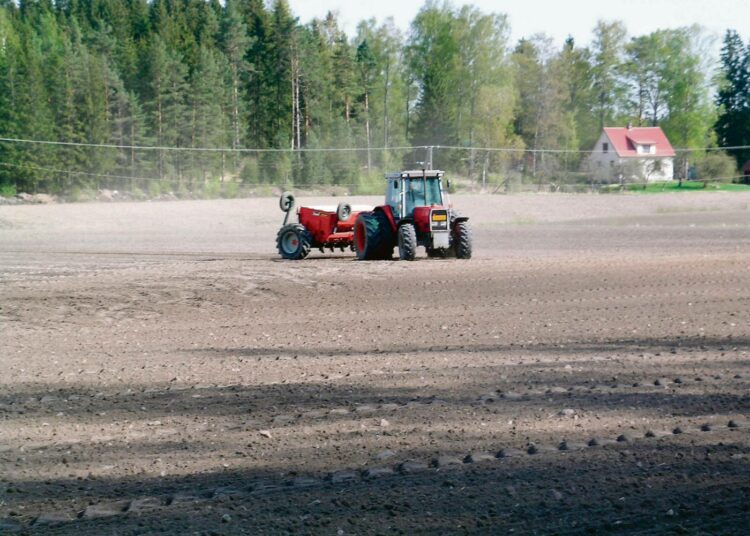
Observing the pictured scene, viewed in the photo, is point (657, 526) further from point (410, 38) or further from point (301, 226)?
point (410, 38)

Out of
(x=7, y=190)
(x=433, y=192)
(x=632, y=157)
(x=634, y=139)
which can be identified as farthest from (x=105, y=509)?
(x=634, y=139)

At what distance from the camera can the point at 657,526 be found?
17.8 ft

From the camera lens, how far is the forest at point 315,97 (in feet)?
166

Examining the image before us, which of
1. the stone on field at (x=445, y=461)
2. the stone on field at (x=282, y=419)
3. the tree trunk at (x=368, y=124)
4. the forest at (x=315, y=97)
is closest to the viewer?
the stone on field at (x=445, y=461)

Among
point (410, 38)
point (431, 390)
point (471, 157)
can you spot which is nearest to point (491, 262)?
point (431, 390)

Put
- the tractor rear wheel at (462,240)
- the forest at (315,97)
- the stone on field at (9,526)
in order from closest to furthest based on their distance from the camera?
1. the stone on field at (9,526)
2. the tractor rear wheel at (462,240)
3. the forest at (315,97)

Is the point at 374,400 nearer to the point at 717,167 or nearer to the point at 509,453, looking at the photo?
the point at 509,453

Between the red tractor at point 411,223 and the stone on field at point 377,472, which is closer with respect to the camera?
the stone on field at point 377,472

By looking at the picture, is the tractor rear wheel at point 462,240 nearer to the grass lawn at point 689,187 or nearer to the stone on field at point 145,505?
the stone on field at point 145,505

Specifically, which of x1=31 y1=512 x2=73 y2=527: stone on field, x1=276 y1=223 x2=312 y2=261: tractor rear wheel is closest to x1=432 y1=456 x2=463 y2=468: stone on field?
x1=31 y1=512 x2=73 y2=527: stone on field

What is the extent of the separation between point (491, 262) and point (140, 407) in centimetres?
1455

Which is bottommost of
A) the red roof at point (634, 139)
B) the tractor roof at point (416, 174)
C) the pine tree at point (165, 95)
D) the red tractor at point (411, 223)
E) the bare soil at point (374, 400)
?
the bare soil at point (374, 400)

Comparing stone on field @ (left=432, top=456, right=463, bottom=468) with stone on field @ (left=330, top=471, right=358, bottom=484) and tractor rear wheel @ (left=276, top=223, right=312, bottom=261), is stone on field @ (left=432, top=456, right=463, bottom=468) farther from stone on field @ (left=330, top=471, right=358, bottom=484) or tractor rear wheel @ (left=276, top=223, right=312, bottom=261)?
tractor rear wheel @ (left=276, top=223, right=312, bottom=261)

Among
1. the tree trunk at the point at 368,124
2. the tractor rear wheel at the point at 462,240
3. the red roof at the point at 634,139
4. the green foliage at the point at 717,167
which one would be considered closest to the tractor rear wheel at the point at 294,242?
the tractor rear wheel at the point at 462,240
